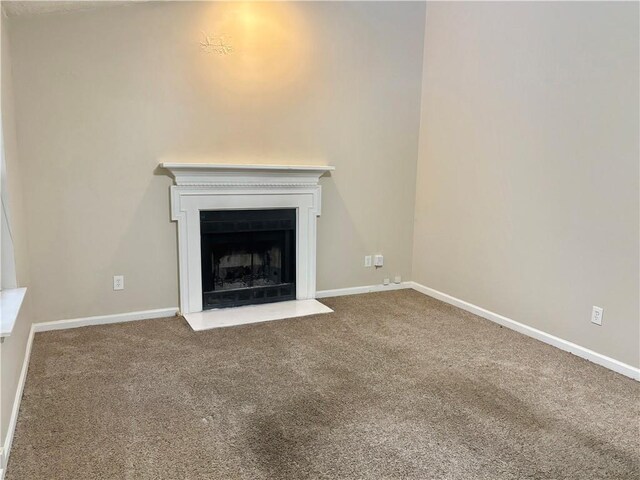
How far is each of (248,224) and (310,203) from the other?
592 millimetres

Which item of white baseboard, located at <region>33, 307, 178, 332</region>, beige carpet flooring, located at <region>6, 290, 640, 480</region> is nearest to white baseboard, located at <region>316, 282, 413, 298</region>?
beige carpet flooring, located at <region>6, 290, 640, 480</region>

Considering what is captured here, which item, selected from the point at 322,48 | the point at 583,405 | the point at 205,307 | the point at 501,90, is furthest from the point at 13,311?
the point at 501,90

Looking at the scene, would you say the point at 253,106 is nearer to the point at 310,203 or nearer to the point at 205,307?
the point at 310,203

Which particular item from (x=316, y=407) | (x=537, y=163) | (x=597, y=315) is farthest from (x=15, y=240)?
(x=597, y=315)

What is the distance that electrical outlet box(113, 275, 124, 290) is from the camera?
136 inches

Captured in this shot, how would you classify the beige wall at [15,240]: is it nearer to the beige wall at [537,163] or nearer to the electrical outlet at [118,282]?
the electrical outlet at [118,282]

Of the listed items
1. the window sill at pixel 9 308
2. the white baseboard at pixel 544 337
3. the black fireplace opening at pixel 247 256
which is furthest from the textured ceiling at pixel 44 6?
the white baseboard at pixel 544 337

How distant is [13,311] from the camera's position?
1.83 meters

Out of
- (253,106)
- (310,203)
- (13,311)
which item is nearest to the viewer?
(13,311)

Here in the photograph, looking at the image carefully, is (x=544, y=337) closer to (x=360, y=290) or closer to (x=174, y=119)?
(x=360, y=290)

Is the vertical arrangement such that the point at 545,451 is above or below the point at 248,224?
below

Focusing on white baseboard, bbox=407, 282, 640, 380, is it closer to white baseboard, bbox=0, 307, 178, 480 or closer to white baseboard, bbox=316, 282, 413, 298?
white baseboard, bbox=316, 282, 413, 298

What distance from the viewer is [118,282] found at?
3.45 metres

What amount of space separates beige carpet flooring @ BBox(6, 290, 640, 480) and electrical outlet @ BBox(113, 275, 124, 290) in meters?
0.31
